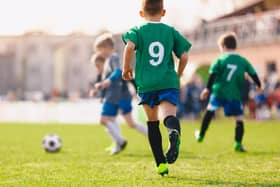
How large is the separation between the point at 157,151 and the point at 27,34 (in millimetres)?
92910

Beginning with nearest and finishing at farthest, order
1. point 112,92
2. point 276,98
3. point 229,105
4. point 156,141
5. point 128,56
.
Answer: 1. point 128,56
2. point 156,141
3. point 229,105
4. point 112,92
5. point 276,98

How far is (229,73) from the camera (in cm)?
1074

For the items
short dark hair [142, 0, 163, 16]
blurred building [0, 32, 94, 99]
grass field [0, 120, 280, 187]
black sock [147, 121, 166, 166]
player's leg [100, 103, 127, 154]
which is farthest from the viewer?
blurred building [0, 32, 94, 99]

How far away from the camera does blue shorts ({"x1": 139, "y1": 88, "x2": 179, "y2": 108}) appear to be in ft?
22.7

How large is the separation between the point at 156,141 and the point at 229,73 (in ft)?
13.2

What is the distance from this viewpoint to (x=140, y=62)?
6961 mm

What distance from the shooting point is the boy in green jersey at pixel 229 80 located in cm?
1070

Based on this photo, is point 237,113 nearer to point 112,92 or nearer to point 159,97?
point 112,92

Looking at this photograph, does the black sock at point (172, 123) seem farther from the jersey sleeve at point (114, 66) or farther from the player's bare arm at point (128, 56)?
the jersey sleeve at point (114, 66)

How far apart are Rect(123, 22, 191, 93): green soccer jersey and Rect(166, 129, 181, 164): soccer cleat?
0.53 metres

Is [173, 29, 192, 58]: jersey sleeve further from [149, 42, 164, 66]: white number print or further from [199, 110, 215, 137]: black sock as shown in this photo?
[199, 110, 215, 137]: black sock

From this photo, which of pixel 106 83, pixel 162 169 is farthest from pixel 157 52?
pixel 106 83

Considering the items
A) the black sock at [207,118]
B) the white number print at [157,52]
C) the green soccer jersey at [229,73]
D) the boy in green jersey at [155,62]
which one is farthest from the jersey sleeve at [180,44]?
the black sock at [207,118]

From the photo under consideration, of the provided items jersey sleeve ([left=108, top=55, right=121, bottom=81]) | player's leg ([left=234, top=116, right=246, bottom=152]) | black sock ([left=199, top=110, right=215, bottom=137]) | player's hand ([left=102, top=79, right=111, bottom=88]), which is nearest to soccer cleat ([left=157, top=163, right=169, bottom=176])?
player's hand ([left=102, top=79, right=111, bottom=88])
